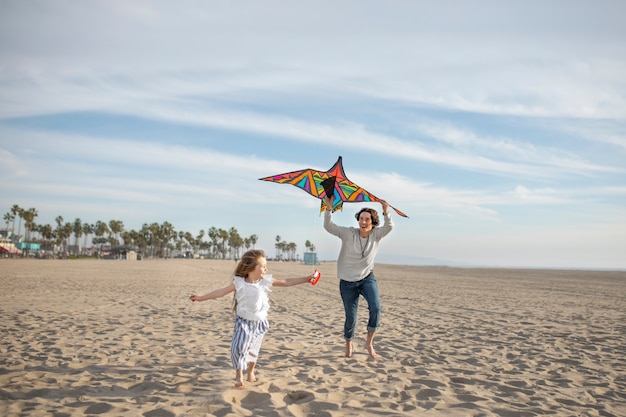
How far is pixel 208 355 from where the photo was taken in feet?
19.1

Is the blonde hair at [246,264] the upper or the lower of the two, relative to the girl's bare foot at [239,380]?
upper

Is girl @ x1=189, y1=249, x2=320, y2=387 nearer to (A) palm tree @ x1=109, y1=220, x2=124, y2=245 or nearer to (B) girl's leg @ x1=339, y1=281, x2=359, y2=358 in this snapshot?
(B) girl's leg @ x1=339, y1=281, x2=359, y2=358

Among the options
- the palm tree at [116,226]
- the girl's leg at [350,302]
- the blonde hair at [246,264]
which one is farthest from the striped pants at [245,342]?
the palm tree at [116,226]

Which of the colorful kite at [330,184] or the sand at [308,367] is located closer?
the sand at [308,367]

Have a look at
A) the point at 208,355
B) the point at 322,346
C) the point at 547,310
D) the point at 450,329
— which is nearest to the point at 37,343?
the point at 208,355

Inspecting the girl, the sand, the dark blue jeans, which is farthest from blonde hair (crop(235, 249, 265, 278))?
the dark blue jeans

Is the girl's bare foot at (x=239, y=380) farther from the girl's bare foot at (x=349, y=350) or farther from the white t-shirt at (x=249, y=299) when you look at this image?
the girl's bare foot at (x=349, y=350)

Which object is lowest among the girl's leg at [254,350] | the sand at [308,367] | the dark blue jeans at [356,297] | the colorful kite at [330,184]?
the sand at [308,367]

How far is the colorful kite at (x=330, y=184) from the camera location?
605 centimetres

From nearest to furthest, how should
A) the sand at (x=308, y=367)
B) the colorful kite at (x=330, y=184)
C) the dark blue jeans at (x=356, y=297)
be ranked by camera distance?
the sand at (x=308, y=367) < the dark blue jeans at (x=356, y=297) < the colorful kite at (x=330, y=184)

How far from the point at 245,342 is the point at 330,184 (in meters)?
2.49

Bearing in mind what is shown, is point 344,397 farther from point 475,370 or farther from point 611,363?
point 611,363

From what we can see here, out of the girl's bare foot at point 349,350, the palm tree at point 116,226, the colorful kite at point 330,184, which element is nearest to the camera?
the girl's bare foot at point 349,350

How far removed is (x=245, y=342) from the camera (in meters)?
4.44
